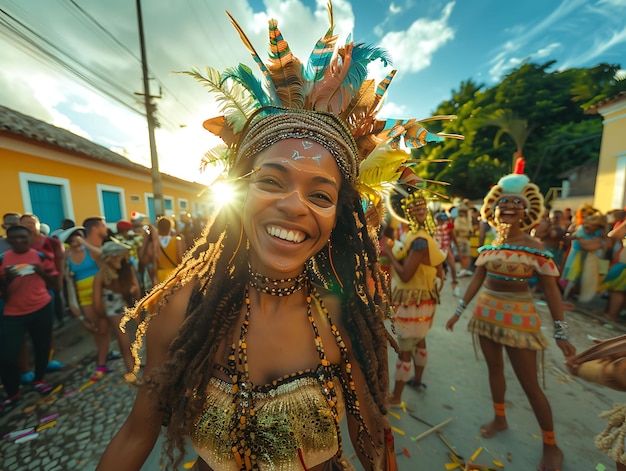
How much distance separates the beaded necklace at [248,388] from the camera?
3.82 ft

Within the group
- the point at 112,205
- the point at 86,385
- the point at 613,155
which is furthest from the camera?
the point at 112,205

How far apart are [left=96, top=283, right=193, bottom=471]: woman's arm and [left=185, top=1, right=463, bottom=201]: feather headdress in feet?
2.91

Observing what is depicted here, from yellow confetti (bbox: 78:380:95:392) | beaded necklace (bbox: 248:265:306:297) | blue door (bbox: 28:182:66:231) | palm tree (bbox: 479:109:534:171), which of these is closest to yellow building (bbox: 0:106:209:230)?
blue door (bbox: 28:182:66:231)

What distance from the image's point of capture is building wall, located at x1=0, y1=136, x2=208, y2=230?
7.68 m

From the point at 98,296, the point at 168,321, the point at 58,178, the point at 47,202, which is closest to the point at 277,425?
the point at 168,321

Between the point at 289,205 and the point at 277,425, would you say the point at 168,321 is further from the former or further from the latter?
the point at 289,205

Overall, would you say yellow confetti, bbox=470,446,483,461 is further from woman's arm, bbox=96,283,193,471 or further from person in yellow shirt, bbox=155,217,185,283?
person in yellow shirt, bbox=155,217,185,283

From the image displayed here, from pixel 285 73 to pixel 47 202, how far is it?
439 inches

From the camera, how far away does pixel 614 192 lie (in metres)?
10.4

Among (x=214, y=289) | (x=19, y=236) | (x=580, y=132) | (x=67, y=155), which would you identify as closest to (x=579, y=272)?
(x=214, y=289)

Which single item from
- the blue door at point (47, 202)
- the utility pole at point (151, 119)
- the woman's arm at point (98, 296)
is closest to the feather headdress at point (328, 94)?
the woman's arm at point (98, 296)

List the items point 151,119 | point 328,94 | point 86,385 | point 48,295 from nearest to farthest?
point 328,94
point 86,385
point 48,295
point 151,119

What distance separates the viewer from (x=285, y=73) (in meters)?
1.53

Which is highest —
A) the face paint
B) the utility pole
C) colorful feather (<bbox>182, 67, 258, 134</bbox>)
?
the utility pole
